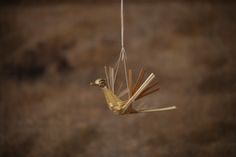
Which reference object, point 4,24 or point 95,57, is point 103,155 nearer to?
point 95,57

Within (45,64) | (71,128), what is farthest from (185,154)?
(45,64)

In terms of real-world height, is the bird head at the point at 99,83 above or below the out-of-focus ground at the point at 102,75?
above

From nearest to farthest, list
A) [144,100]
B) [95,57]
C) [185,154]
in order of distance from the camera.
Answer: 1. [185,154]
2. [144,100]
3. [95,57]

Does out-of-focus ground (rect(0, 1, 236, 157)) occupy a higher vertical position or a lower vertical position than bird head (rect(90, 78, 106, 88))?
lower

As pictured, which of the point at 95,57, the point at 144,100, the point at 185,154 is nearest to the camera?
the point at 185,154

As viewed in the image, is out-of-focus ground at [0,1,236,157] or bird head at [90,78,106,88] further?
out-of-focus ground at [0,1,236,157]

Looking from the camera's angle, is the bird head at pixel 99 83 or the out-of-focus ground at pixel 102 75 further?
the out-of-focus ground at pixel 102 75

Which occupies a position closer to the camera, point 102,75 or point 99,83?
point 99,83

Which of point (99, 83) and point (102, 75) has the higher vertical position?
point (99, 83)
